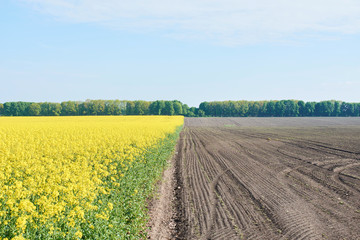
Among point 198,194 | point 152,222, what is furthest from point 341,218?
point 152,222

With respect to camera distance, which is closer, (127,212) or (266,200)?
(127,212)

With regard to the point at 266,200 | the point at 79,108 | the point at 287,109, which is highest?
the point at 79,108

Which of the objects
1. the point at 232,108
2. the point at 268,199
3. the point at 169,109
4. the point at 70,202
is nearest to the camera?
the point at 70,202

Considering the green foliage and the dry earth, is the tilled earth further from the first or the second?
the green foliage

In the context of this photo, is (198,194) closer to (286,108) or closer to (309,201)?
(309,201)

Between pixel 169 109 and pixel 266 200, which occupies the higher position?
pixel 169 109

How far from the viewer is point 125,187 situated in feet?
26.3

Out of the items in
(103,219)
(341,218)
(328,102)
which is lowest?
(341,218)

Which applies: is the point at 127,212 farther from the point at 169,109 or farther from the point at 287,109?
the point at 287,109

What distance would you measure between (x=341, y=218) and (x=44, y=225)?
9263 mm

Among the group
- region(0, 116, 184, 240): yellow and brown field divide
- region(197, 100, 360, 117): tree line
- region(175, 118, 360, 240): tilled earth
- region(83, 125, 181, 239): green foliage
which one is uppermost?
region(197, 100, 360, 117): tree line

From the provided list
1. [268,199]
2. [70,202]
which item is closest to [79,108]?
[268,199]

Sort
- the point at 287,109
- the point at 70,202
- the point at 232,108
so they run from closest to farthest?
1. the point at 70,202
2. the point at 287,109
3. the point at 232,108

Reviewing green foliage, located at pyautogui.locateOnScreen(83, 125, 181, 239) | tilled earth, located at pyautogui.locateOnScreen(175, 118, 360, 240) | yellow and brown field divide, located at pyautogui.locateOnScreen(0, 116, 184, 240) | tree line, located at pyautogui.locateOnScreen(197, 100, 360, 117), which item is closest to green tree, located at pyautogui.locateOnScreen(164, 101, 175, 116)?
tree line, located at pyautogui.locateOnScreen(197, 100, 360, 117)
